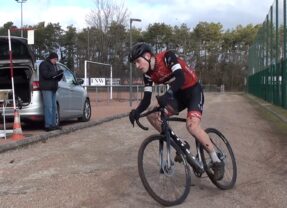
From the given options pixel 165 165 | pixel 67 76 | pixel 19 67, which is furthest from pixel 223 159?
pixel 67 76

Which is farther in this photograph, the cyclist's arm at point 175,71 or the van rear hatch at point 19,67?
the van rear hatch at point 19,67

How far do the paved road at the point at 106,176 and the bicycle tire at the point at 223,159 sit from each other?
131 millimetres

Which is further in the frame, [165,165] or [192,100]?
[192,100]

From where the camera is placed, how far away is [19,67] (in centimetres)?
1369

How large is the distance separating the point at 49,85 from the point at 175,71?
7400mm

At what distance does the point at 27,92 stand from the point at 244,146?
568 cm

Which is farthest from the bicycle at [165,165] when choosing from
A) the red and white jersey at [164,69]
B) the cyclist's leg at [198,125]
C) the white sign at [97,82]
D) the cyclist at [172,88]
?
the white sign at [97,82]

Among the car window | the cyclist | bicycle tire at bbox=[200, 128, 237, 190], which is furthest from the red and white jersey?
the car window

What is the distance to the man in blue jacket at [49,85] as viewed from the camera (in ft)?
43.4

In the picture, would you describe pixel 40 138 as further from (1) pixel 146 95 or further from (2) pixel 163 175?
(2) pixel 163 175

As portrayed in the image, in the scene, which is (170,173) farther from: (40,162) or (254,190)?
(40,162)

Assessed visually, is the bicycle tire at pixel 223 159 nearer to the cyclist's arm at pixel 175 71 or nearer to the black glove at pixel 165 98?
the black glove at pixel 165 98

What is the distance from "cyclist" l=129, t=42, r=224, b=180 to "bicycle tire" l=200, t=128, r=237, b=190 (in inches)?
3.5

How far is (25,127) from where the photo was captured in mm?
15062
